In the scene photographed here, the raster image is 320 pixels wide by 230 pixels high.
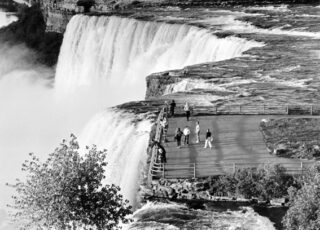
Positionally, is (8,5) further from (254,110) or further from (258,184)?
(258,184)

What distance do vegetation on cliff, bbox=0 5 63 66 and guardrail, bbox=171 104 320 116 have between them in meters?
66.4

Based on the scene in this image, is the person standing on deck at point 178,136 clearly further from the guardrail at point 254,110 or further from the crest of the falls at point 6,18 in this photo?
the crest of the falls at point 6,18

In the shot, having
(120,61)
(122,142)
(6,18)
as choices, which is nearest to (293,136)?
(122,142)

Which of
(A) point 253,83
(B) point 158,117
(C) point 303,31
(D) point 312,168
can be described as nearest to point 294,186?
(D) point 312,168

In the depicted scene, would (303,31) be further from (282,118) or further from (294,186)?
(294,186)

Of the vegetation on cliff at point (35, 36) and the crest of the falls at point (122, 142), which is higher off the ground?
the crest of the falls at point (122, 142)

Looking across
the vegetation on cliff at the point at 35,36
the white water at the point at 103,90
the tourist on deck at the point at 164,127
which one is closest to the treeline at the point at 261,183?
the white water at the point at 103,90

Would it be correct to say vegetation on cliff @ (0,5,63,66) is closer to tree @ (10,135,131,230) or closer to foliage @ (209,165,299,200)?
foliage @ (209,165,299,200)

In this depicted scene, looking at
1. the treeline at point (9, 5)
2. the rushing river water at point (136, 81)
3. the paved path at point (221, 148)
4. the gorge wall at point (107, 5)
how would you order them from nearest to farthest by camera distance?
1. the paved path at point (221, 148)
2. the rushing river water at point (136, 81)
3. the gorge wall at point (107, 5)
4. the treeline at point (9, 5)

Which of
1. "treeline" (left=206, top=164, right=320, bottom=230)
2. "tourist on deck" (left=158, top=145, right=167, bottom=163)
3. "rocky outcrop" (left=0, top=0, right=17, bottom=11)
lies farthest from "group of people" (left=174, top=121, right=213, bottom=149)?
"rocky outcrop" (left=0, top=0, right=17, bottom=11)

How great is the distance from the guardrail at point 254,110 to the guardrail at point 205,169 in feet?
29.2

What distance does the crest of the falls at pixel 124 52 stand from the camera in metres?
65.2

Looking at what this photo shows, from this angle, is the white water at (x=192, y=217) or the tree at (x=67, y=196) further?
the white water at (x=192, y=217)

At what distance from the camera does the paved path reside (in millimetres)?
34656
